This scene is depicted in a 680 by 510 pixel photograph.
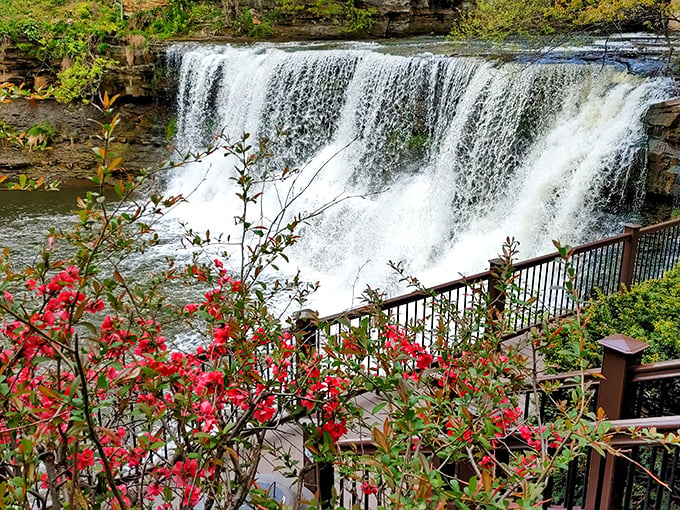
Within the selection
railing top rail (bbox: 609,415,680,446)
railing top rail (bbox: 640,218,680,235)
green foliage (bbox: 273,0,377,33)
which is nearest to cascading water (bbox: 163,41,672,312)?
railing top rail (bbox: 640,218,680,235)

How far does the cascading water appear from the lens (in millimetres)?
8828

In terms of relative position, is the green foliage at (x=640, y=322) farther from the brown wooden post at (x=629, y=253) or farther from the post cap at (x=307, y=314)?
the post cap at (x=307, y=314)

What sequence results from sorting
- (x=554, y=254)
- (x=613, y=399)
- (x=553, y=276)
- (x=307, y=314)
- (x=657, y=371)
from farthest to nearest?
(x=553, y=276)
(x=554, y=254)
(x=307, y=314)
(x=613, y=399)
(x=657, y=371)

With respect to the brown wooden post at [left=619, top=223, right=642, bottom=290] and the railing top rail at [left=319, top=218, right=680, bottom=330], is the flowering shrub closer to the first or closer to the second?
the railing top rail at [left=319, top=218, right=680, bottom=330]

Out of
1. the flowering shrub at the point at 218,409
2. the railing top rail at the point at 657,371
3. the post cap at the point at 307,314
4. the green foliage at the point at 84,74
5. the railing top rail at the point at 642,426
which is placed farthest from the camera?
the green foliage at the point at 84,74

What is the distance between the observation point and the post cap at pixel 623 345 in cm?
259

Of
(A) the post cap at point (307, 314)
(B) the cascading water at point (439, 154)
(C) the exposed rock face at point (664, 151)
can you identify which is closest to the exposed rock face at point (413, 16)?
(B) the cascading water at point (439, 154)

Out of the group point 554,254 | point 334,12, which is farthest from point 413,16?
point 554,254

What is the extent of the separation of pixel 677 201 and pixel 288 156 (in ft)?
26.2

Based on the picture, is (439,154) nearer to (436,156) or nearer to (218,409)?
(436,156)

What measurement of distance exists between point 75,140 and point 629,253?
13.9 m

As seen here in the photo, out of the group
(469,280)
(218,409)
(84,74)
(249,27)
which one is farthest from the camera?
(249,27)

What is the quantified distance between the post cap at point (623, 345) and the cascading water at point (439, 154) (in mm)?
4150

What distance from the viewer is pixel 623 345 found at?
2.62 metres
